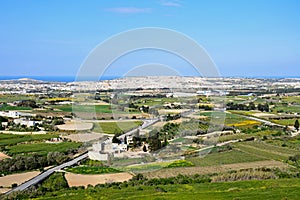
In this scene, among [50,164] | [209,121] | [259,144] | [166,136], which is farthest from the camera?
[209,121]

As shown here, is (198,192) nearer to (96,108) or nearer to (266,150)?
(266,150)

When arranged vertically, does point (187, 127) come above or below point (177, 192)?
above

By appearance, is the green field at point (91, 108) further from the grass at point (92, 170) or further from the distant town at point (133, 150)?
the grass at point (92, 170)

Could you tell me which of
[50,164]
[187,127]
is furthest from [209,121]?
[50,164]

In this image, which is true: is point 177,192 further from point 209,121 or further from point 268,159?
point 209,121

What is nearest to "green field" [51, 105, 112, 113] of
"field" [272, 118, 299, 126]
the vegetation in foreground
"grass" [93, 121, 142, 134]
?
"grass" [93, 121, 142, 134]

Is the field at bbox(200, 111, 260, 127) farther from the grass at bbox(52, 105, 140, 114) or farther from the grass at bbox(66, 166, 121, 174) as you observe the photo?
the grass at bbox(66, 166, 121, 174)

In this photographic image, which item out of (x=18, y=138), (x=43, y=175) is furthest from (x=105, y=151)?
(x=18, y=138)

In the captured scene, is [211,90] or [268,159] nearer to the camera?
[268,159]
